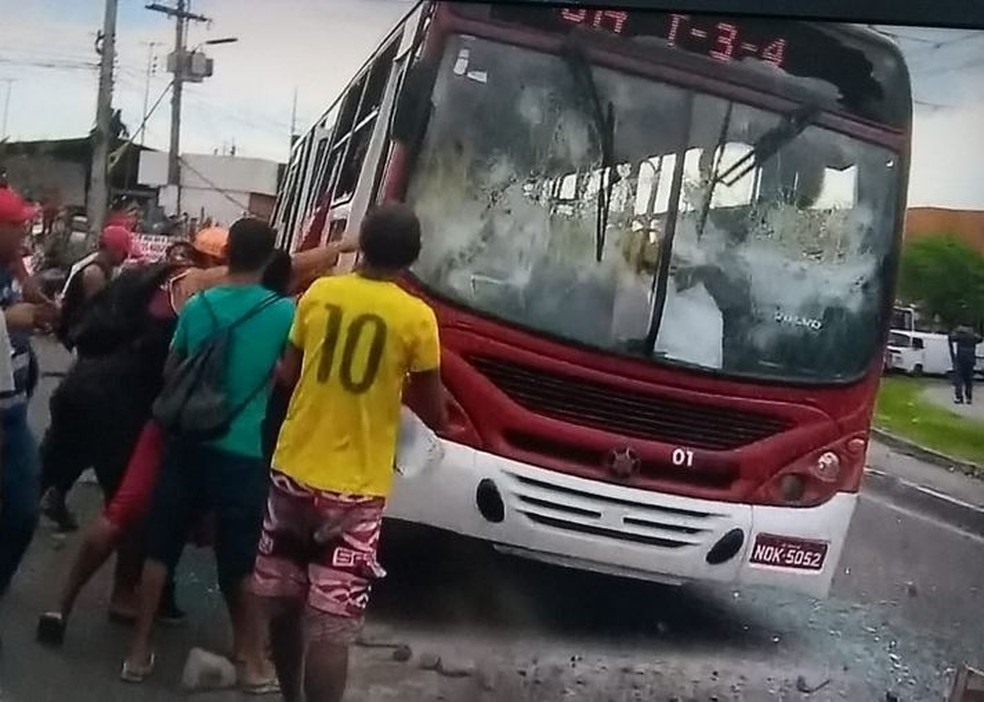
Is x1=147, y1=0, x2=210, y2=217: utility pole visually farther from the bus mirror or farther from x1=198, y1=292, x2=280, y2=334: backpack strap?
the bus mirror

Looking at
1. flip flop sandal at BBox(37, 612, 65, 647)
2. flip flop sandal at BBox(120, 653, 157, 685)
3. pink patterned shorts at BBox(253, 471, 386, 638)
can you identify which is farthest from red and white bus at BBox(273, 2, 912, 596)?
flip flop sandal at BBox(37, 612, 65, 647)

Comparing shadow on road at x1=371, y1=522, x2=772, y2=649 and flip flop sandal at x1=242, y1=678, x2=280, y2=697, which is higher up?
shadow on road at x1=371, y1=522, x2=772, y2=649

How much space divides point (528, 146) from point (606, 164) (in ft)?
0.53

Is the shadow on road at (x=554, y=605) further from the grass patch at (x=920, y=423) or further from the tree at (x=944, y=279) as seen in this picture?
the tree at (x=944, y=279)

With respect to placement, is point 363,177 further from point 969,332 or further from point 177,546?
point 969,332

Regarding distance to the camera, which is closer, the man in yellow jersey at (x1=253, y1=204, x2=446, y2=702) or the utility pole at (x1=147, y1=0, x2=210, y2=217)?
the man in yellow jersey at (x1=253, y1=204, x2=446, y2=702)

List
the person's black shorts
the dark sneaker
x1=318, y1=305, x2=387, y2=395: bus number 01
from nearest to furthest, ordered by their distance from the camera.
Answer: x1=318, y1=305, x2=387, y2=395: bus number 01, the person's black shorts, the dark sneaker

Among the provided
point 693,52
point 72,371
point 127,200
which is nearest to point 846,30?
point 693,52

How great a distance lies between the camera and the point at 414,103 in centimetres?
338

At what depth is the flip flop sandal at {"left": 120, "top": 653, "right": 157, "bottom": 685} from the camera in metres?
3.47

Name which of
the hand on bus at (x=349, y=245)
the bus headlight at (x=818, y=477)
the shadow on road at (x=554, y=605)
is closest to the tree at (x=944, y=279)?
the bus headlight at (x=818, y=477)

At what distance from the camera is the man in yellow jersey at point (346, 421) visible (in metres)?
3.33

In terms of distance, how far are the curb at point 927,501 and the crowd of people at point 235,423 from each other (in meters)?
0.90

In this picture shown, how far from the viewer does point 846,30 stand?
339 centimetres
